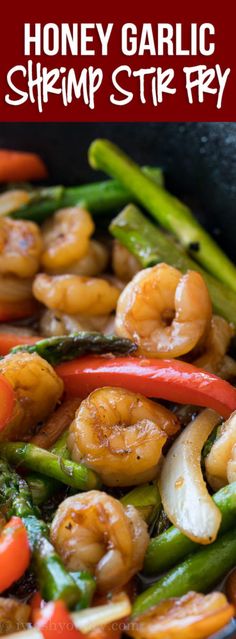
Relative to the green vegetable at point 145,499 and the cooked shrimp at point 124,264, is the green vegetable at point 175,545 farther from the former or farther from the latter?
the cooked shrimp at point 124,264

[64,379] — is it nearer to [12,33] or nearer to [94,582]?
[94,582]

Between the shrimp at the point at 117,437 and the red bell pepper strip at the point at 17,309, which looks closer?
the shrimp at the point at 117,437

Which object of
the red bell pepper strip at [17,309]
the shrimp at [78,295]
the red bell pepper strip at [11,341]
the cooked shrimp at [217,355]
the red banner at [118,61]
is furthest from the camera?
the red bell pepper strip at [17,309]

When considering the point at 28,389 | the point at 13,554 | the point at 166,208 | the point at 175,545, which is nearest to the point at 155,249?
the point at 166,208

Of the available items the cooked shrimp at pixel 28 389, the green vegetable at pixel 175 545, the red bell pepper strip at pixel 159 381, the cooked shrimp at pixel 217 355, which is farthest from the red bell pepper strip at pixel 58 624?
the cooked shrimp at pixel 217 355

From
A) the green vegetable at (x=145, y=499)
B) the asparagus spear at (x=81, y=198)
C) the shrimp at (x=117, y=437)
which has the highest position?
the asparagus spear at (x=81, y=198)

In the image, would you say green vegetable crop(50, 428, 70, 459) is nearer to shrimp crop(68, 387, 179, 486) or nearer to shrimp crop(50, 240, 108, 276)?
shrimp crop(68, 387, 179, 486)

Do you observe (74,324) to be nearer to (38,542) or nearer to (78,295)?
(78,295)
